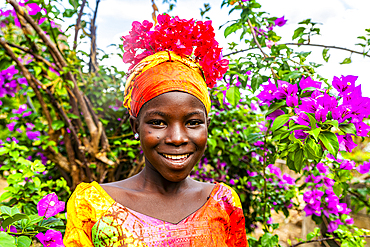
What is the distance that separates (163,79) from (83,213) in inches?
24.7

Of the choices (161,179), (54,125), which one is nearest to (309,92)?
(161,179)

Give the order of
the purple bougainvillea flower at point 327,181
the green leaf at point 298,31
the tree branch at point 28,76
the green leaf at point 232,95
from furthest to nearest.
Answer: the purple bougainvillea flower at point 327,181
the tree branch at point 28,76
the green leaf at point 298,31
the green leaf at point 232,95

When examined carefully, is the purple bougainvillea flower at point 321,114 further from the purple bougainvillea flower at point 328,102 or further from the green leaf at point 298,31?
the green leaf at point 298,31

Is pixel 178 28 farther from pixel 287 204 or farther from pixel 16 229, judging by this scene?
pixel 287 204

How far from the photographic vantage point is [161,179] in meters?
1.14

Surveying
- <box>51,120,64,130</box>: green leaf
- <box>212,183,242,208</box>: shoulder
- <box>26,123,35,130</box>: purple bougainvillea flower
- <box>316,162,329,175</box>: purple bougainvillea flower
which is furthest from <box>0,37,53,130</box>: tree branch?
<box>316,162,329,175</box>: purple bougainvillea flower

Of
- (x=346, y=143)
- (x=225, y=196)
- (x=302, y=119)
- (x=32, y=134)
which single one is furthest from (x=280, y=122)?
(x=32, y=134)

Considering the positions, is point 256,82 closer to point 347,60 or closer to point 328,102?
point 328,102

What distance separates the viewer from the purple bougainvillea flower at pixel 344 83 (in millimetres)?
1141

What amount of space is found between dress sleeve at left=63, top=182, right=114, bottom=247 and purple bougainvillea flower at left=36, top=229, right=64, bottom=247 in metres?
0.15

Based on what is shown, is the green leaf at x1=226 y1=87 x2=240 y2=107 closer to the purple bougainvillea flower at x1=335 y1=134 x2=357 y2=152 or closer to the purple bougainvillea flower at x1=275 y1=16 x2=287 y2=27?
the purple bougainvillea flower at x1=335 y1=134 x2=357 y2=152

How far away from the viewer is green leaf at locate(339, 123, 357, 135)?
1.06 m

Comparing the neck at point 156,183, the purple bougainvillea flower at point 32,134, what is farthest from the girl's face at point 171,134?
the purple bougainvillea flower at point 32,134

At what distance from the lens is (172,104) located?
1.02 metres
